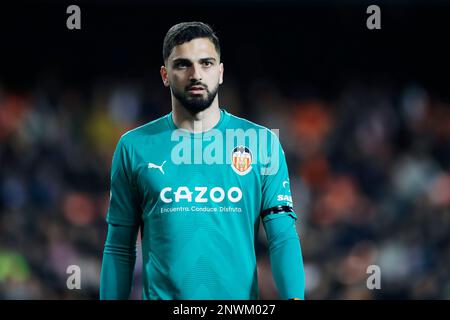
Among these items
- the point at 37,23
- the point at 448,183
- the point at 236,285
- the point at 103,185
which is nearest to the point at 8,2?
the point at 37,23

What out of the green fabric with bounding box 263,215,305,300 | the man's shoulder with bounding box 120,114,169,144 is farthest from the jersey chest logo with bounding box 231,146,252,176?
the man's shoulder with bounding box 120,114,169,144

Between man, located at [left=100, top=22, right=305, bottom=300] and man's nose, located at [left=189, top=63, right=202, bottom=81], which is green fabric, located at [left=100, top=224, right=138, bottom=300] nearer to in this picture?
man, located at [left=100, top=22, right=305, bottom=300]

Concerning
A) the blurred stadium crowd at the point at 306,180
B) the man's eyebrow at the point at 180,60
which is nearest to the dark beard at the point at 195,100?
the man's eyebrow at the point at 180,60

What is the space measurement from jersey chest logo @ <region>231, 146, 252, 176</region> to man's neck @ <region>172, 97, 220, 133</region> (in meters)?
0.20

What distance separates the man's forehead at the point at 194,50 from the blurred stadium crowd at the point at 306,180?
4.34 meters

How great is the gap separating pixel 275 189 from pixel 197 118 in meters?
0.57

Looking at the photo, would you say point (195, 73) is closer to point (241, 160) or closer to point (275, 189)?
point (241, 160)

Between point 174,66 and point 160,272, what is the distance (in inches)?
42.5

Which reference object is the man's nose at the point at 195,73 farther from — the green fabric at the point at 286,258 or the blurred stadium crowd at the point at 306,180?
the blurred stadium crowd at the point at 306,180

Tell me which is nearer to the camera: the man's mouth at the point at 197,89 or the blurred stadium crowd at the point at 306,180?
the man's mouth at the point at 197,89

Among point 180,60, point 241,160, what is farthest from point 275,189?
point 180,60

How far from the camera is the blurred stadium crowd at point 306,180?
8.53 metres

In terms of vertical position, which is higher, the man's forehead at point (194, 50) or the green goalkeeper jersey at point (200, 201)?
the man's forehead at point (194, 50)

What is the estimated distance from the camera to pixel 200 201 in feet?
13.1
